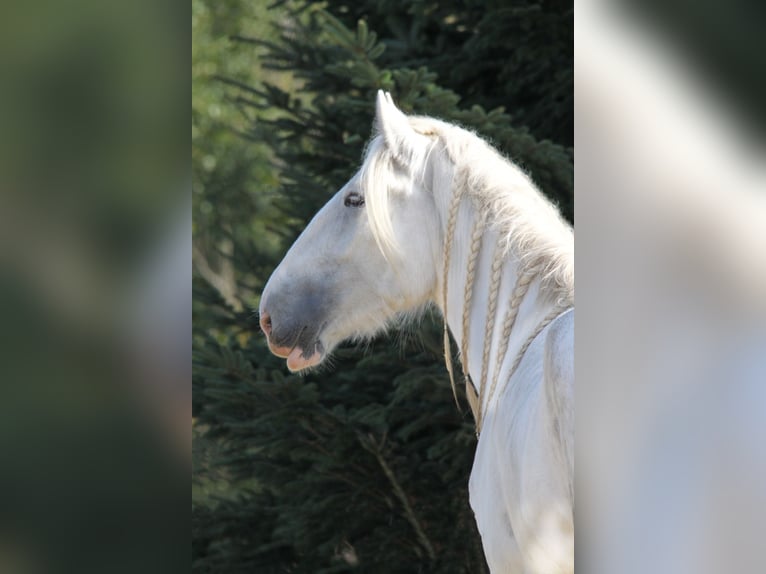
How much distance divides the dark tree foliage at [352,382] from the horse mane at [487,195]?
129 centimetres

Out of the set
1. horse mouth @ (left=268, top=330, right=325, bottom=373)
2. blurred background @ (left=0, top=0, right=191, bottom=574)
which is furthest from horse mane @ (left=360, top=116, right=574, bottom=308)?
blurred background @ (left=0, top=0, right=191, bottom=574)

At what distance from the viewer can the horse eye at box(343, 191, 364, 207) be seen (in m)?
2.55

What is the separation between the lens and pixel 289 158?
4.25 meters

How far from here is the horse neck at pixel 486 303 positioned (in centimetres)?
216

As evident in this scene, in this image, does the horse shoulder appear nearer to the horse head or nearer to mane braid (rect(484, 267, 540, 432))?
mane braid (rect(484, 267, 540, 432))

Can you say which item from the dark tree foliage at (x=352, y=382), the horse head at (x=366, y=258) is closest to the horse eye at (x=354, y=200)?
the horse head at (x=366, y=258)

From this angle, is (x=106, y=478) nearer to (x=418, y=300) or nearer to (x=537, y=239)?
(x=537, y=239)

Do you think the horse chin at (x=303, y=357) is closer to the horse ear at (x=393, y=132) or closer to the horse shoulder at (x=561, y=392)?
the horse ear at (x=393, y=132)

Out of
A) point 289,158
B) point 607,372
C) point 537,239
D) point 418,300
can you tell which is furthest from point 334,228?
point 607,372

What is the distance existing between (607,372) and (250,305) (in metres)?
3.75

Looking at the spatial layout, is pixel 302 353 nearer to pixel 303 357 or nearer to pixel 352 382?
pixel 303 357

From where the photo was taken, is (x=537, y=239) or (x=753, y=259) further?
(x=537, y=239)

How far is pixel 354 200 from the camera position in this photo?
8.39 feet

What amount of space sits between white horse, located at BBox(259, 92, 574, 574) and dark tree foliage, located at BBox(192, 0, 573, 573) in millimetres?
1168
